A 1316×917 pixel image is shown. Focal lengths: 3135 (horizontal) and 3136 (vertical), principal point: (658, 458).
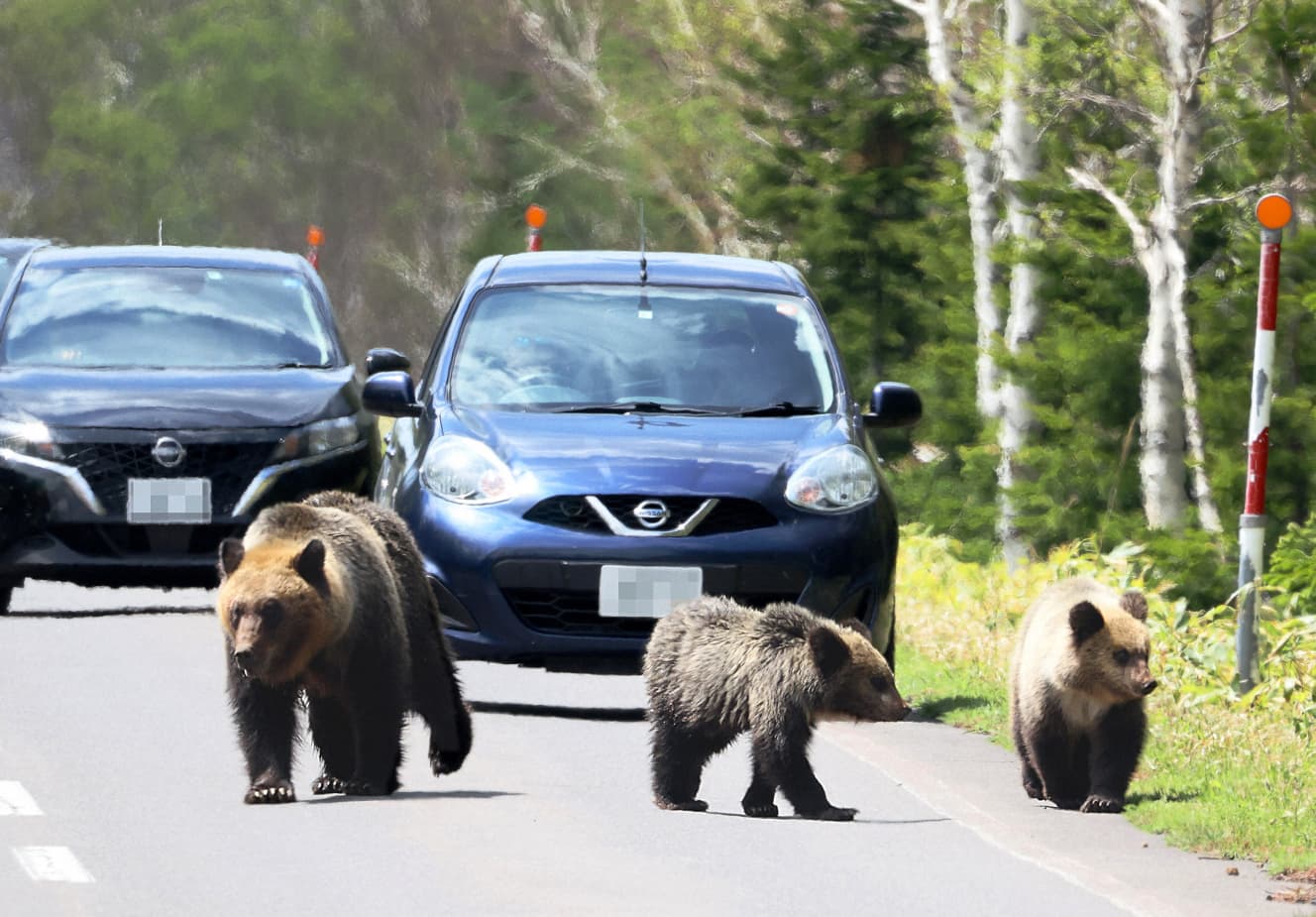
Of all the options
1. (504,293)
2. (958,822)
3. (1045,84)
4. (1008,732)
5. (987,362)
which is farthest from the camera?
(987,362)

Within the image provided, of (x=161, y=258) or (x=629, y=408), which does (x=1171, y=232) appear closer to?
(x=629, y=408)

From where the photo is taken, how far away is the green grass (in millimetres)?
10031

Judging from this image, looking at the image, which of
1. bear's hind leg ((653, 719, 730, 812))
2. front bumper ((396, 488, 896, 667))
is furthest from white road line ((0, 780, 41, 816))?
front bumper ((396, 488, 896, 667))

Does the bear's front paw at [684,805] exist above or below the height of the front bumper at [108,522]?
below

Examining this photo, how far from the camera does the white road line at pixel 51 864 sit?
8.84 m

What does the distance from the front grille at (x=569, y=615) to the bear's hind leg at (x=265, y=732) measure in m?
2.17

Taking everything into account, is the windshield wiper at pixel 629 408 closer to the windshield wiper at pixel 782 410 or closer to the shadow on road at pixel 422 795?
the windshield wiper at pixel 782 410

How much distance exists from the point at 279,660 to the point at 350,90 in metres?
46.7

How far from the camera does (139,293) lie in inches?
653

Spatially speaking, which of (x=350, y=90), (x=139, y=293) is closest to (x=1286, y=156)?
(x=139, y=293)

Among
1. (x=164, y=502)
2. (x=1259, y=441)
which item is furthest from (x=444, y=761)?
(x=164, y=502)

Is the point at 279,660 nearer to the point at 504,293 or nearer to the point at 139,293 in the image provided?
the point at 504,293

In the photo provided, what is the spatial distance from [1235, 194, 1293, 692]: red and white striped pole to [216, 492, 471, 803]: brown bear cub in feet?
12.1

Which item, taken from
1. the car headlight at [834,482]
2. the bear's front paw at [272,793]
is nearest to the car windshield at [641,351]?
the car headlight at [834,482]
